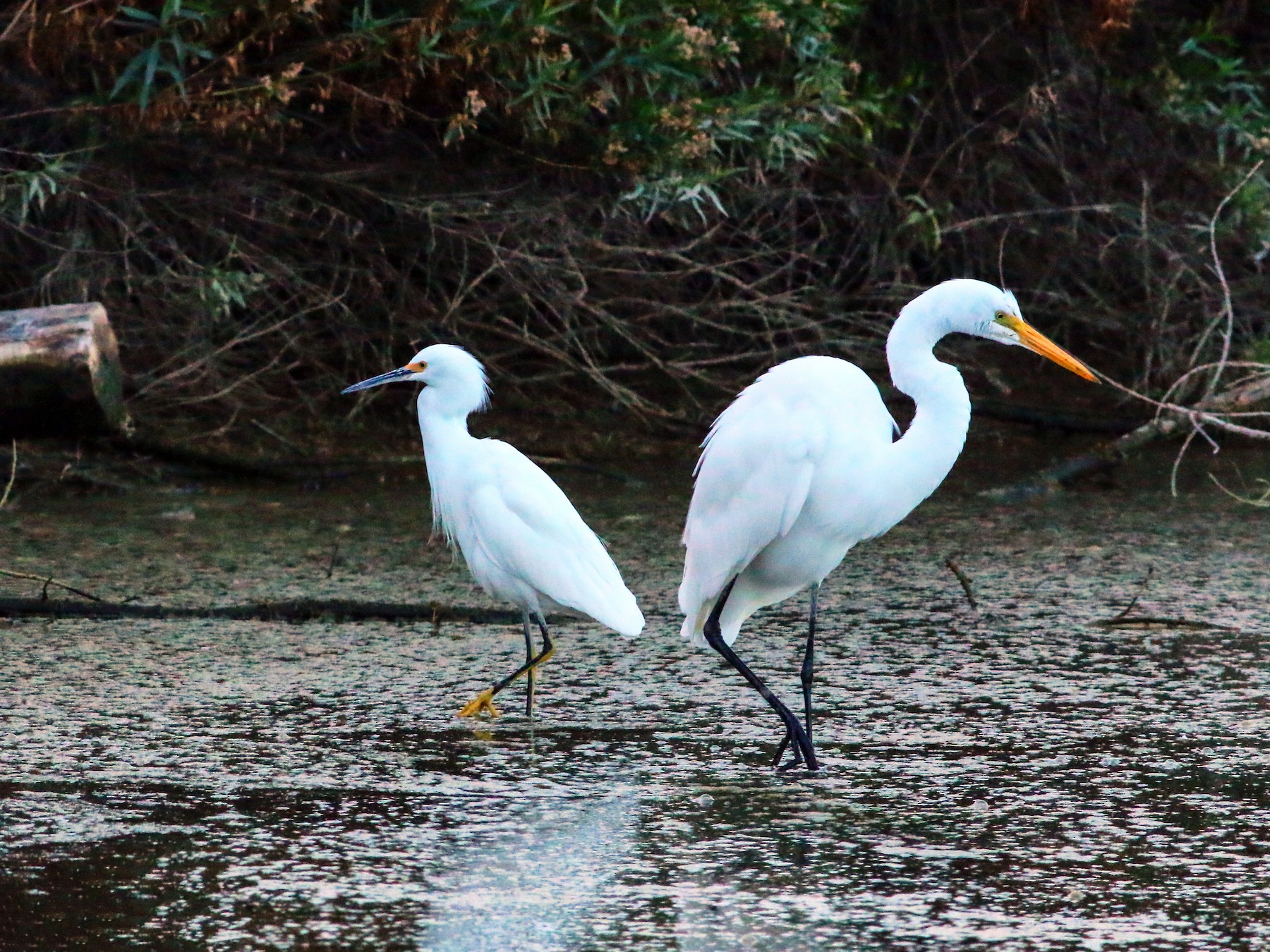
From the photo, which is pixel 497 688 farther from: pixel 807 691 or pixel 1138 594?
pixel 1138 594

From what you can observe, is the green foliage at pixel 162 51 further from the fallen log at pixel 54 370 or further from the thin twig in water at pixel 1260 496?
the thin twig in water at pixel 1260 496

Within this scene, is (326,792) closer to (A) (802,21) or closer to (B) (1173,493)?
(B) (1173,493)

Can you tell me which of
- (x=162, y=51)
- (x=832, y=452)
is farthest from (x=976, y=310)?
(x=162, y=51)

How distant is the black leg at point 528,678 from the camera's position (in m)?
3.64

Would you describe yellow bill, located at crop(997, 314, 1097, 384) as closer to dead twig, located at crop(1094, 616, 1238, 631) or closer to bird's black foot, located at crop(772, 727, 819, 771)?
bird's black foot, located at crop(772, 727, 819, 771)

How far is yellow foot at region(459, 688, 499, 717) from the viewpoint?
356cm

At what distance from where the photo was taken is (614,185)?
6.34 m

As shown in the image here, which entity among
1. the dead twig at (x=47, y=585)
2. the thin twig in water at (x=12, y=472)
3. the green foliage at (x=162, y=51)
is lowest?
the dead twig at (x=47, y=585)

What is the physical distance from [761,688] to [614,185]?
132 inches

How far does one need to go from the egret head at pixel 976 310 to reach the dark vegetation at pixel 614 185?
7.23ft

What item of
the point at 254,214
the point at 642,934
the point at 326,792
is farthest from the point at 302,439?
the point at 642,934

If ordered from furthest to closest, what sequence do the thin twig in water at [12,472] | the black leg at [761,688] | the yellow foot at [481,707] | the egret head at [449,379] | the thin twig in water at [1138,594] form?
1. the thin twig in water at [12,472]
2. the thin twig in water at [1138,594]
3. the egret head at [449,379]
4. the yellow foot at [481,707]
5. the black leg at [761,688]

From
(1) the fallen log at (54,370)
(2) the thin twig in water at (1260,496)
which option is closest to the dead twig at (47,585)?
(1) the fallen log at (54,370)

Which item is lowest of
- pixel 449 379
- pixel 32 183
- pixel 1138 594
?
pixel 1138 594
